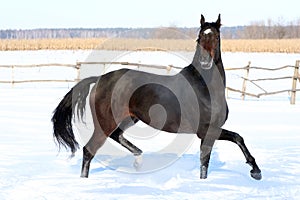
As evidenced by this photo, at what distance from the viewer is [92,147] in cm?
430

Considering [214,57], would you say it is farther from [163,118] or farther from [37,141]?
[37,141]

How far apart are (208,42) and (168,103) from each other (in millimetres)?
709

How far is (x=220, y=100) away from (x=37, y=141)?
339cm

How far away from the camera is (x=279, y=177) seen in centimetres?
448

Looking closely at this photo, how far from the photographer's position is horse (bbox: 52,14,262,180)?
13.4 feet

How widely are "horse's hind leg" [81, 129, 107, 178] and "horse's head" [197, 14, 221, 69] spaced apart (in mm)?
1219

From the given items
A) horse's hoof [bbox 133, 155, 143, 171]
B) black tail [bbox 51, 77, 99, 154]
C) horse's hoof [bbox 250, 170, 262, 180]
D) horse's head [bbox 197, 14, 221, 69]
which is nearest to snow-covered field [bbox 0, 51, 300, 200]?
horse's hoof [bbox 250, 170, 262, 180]

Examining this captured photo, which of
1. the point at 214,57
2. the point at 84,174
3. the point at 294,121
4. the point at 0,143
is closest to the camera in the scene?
the point at 214,57

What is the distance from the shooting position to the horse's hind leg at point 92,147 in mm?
4281

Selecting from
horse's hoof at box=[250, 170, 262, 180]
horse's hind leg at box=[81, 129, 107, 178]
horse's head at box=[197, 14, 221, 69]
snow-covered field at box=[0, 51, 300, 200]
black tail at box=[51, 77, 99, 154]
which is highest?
horse's head at box=[197, 14, 221, 69]

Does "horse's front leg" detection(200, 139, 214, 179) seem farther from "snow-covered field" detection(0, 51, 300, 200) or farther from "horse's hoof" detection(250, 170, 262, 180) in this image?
"horse's hoof" detection(250, 170, 262, 180)

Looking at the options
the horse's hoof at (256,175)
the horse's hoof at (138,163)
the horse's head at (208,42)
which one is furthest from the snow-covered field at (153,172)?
the horse's head at (208,42)

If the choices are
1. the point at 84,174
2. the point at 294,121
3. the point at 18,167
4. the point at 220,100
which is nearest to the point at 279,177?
the point at 220,100

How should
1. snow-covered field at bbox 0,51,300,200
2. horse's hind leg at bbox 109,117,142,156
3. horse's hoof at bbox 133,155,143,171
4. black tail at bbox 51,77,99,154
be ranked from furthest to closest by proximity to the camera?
horse's hoof at bbox 133,155,143,171, horse's hind leg at bbox 109,117,142,156, black tail at bbox 51,77,99,154, snow-covered field at bbox 0,51,300,200
